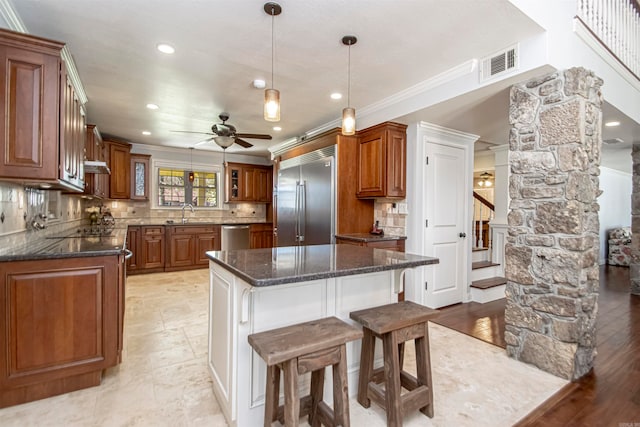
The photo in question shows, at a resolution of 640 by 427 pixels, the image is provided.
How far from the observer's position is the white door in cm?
387

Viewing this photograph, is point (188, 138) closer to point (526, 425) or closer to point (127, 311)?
point (127, 311)

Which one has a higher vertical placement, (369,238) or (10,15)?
(10,15)

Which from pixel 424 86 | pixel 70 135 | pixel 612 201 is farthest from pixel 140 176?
pixel 612 201

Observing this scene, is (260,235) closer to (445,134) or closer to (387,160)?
(387,160)

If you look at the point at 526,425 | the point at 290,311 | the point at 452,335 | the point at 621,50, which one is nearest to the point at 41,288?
the point at 290,311

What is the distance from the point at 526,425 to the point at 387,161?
8.96 feet

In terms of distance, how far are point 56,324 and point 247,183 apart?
5.25 meters

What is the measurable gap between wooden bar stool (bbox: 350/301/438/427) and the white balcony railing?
2.84 metres

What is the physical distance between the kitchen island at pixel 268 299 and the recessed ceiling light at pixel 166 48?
69.8 inches

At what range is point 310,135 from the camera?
5113 millimetres

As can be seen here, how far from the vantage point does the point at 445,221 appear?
13.2 feet

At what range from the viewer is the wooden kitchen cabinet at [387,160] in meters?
3.75

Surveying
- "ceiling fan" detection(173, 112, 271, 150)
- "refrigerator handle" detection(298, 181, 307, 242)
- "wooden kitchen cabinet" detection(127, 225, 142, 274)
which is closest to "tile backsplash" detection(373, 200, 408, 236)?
"refrigerator handle" detection(298, 181, 307, 242)

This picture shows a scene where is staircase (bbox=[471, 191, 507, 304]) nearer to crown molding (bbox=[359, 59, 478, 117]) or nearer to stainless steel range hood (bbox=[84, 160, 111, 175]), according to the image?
crown molding (bbox=[359, 59, 478, 117])
